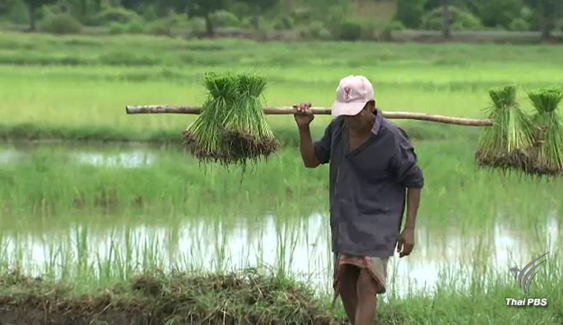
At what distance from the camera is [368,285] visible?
12.0 ft

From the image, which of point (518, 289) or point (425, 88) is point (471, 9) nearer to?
point (425, 88)

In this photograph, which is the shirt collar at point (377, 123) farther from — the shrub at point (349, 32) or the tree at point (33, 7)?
the tree at point (33, 7)

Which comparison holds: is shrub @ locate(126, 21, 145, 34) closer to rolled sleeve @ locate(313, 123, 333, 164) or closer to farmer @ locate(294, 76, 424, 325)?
rolled sleeve @ locate(313, 123, 333, 164)

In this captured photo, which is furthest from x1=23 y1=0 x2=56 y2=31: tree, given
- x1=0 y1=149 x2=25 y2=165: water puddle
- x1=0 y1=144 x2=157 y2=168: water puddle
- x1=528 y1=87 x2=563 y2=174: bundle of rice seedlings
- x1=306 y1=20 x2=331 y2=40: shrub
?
x1=528 y1=87 x2=563 y2=174: bundle of rice seedlings

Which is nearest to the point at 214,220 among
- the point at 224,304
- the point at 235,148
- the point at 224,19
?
the point at 224,304

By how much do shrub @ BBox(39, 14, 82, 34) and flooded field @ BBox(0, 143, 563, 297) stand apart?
36.3ft

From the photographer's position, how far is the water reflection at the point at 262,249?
15.9 feet

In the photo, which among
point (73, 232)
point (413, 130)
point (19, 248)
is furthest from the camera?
point (413, 130)

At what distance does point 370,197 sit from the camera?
366 cm

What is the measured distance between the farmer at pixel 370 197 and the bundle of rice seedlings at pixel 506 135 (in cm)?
75

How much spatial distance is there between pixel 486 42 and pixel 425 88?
709cm

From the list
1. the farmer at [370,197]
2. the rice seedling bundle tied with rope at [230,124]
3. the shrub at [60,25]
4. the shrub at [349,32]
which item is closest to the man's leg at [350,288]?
the farmer at [370,197]

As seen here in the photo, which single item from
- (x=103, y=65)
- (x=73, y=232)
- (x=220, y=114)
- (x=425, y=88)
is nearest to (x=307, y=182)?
(x=73, y=232)

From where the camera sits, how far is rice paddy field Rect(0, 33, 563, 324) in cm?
427
